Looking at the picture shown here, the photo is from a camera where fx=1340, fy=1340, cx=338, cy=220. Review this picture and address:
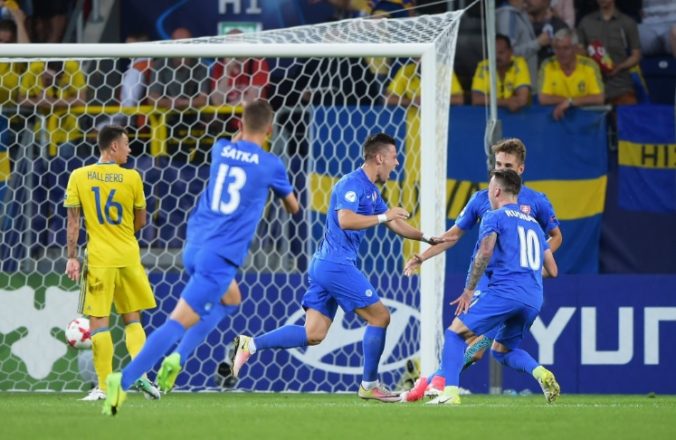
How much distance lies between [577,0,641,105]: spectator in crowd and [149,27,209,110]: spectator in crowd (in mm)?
3930

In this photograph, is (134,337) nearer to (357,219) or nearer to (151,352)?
(357,219)

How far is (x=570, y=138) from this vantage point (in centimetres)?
1248

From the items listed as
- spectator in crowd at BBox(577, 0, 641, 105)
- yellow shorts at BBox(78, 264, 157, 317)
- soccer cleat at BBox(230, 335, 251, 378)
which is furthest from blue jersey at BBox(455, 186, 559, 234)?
spectator in crowd at BBox(577, 0, 641, 105)

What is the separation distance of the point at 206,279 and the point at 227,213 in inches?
15.4

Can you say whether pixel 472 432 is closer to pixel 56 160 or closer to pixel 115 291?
pixel 115 291

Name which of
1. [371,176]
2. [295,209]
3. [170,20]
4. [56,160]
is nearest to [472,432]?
[295,209]

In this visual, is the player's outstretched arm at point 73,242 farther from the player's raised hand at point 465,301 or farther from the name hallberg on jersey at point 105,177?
the player's raised hand at point 465,301

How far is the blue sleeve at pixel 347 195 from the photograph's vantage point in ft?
29.0

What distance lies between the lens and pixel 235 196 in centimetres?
732

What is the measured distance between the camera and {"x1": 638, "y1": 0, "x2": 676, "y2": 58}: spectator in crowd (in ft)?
45.3

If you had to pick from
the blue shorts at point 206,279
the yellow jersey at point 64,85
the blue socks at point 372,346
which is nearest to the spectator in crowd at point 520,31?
the yellow jersey at point 64,85

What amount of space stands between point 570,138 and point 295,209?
575 cm

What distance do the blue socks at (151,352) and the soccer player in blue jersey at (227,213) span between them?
7cm

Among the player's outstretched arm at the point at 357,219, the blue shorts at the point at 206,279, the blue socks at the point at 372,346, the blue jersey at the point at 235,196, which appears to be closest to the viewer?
the blue shorts at the point at 206,279
